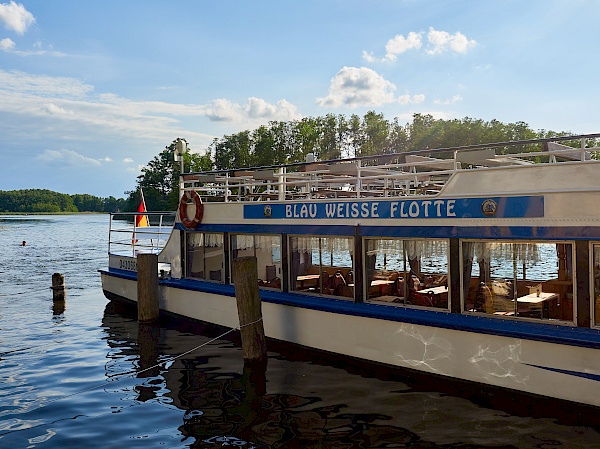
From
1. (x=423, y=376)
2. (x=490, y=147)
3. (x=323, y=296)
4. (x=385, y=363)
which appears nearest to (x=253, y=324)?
(x=323, y=296)

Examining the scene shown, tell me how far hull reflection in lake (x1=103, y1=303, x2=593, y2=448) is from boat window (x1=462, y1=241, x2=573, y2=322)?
4.94ft

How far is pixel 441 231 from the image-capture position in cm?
898

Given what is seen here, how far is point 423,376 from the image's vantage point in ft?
29.5

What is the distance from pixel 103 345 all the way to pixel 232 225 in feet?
13.5

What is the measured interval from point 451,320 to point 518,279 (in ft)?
3.85

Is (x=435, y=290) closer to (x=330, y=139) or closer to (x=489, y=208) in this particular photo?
(x=489, y=208)

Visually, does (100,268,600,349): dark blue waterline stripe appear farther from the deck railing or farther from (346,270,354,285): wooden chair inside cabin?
the deck railing

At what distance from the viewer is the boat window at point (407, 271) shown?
932cm

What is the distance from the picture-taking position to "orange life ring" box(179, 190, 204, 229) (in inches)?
514

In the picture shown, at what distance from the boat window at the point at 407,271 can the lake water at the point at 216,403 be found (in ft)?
4.33

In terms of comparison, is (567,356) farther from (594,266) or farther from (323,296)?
(323,296)

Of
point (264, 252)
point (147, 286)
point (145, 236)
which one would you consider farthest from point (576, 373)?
point (145, 236)

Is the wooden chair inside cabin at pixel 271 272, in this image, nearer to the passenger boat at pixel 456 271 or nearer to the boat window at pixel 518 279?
the passenger boat at pixel 456 271

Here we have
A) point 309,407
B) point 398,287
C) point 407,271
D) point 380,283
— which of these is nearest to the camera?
point 309,407
